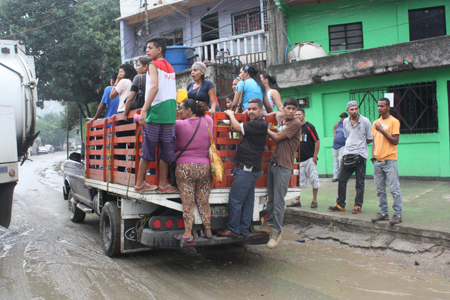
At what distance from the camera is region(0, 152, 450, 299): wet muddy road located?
12.3 ft

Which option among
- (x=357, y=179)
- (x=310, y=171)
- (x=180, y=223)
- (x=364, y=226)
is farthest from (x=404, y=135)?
(x=180, y=223)

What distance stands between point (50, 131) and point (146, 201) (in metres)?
73.6

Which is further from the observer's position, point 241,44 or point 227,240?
point 241,44

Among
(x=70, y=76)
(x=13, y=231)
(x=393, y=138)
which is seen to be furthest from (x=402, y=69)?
(x=70, y=76)

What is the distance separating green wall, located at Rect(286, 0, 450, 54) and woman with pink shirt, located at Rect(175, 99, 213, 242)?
9.02 m

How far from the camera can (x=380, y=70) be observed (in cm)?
959

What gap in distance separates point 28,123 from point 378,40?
986 centimetres

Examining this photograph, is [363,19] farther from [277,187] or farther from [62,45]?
[62,45]

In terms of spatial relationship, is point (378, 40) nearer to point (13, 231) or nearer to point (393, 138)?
point (393, 138)

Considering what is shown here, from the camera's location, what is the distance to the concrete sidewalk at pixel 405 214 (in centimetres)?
502

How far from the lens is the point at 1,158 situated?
5.43 metres

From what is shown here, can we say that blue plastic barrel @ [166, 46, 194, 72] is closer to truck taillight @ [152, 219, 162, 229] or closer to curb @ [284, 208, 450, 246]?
curb @ [284, 208, 450, 246]

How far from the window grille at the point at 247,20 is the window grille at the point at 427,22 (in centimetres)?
576

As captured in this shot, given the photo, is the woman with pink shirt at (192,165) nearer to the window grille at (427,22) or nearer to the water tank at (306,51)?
the water tank at (306,51)
